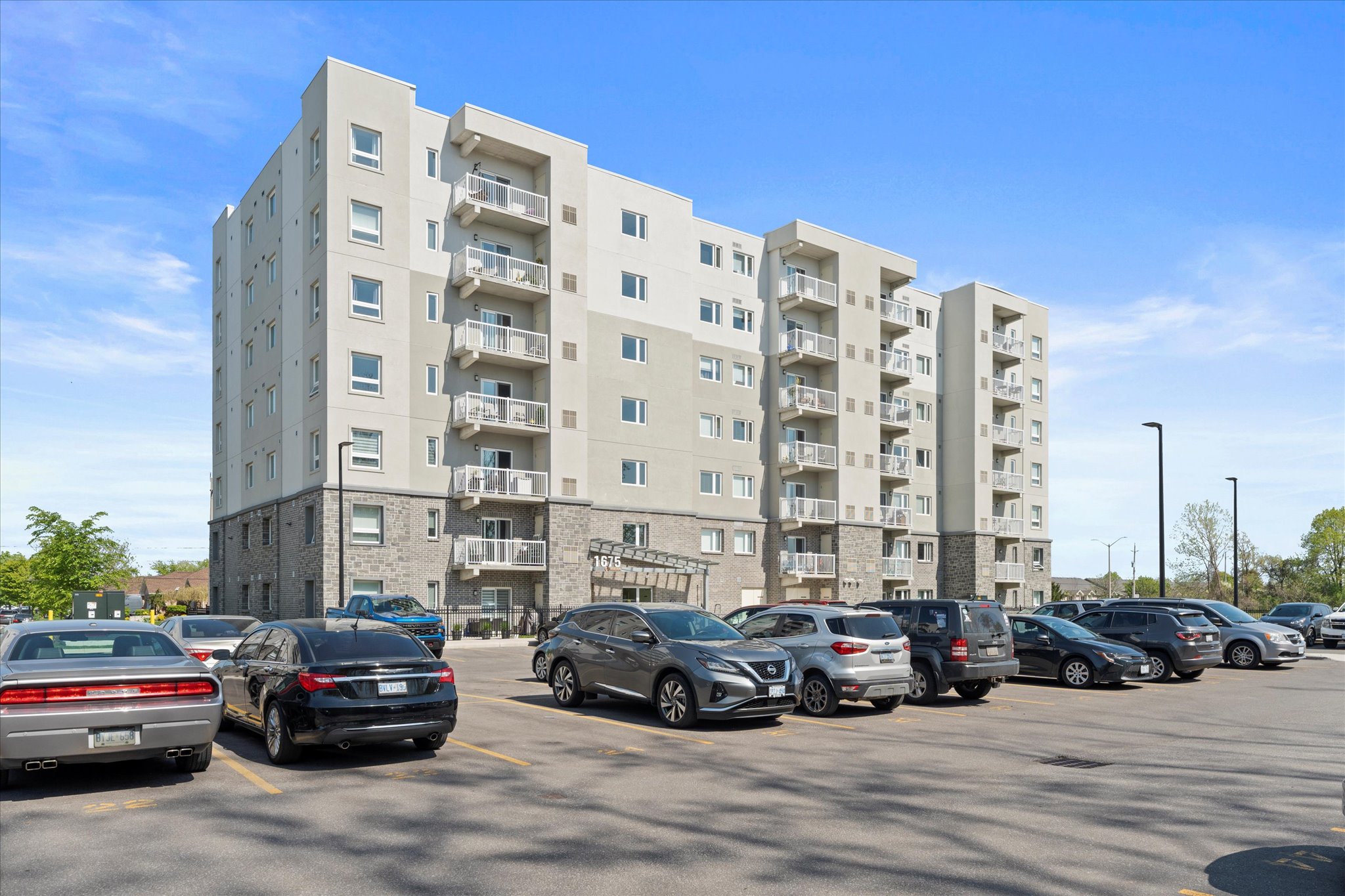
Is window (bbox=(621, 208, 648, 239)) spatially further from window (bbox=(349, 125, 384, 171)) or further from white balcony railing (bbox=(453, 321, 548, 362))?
window (bbox=(349, 125, 384, 171))

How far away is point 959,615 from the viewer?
1664 centimetres

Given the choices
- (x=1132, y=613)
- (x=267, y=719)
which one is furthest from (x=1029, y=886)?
(x=1132, y=613)

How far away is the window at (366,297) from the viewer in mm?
34656

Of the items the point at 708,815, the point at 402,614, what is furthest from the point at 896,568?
the point at 708,815

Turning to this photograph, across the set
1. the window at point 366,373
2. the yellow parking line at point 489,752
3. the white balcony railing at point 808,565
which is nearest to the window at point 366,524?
the window at point 366,373

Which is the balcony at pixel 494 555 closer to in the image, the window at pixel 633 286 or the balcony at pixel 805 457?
the window at pixel 633 286

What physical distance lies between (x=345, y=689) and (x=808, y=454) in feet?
127

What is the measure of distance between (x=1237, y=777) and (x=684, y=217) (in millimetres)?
37692

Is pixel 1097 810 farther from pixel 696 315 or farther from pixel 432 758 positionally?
pixel 696 315

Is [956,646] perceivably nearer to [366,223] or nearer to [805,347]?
[366,223]

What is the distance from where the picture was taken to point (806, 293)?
4788 cm

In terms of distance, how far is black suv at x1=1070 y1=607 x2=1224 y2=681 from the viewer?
21.7 m

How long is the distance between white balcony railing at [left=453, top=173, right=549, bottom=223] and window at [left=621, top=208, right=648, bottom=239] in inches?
178

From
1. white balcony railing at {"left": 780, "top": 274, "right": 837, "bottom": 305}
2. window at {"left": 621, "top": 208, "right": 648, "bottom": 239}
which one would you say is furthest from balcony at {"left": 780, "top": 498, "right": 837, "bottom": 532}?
window at {"left": 621, "top": 208, "right": 648, "bottom": 239}
